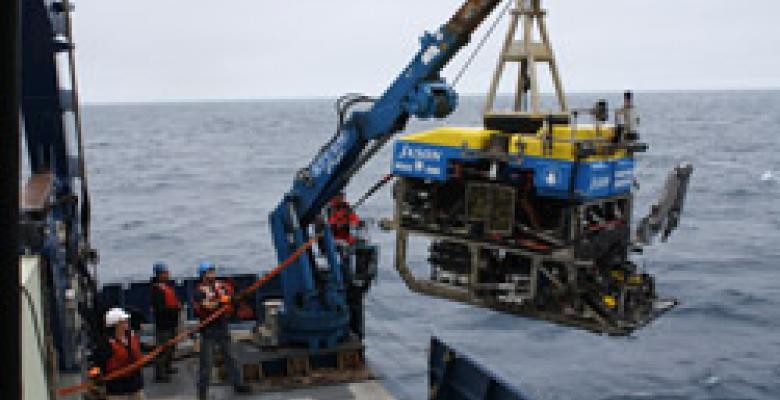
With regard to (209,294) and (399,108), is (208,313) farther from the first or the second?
(399,108)

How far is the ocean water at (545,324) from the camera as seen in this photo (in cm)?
1759

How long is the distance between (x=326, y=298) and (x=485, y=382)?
A: 345 cm

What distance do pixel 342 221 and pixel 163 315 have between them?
3559 millimetres

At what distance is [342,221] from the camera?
14359 millimetres

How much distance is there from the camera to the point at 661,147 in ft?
266

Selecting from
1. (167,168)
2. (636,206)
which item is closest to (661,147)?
(636,206)

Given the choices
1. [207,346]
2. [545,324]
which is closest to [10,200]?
[207,346]

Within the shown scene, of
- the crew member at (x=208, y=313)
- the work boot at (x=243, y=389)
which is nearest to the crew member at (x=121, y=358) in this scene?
the crew member at (x=208, y=313)

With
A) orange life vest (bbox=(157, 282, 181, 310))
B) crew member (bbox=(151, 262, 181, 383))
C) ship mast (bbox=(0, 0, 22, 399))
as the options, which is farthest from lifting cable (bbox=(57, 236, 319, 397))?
ship mast (bbox=(0, 0, 22, 399))

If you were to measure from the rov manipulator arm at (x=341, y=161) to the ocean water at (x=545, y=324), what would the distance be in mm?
4193

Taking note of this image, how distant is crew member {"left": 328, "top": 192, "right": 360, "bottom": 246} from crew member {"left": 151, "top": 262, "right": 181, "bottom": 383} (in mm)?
3110

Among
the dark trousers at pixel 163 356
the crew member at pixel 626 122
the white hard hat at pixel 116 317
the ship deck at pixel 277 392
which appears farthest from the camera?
the dark trousers at pixel 163 356

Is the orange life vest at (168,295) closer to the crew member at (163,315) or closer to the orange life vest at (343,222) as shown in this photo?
the crew member at (163,315)

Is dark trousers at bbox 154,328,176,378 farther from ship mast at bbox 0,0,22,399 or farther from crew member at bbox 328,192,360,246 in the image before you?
ship mast at bbox 0,0,22,399
